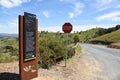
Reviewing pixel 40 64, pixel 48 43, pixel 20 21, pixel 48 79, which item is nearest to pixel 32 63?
pixel 48 79

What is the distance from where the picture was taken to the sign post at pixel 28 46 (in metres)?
8.97

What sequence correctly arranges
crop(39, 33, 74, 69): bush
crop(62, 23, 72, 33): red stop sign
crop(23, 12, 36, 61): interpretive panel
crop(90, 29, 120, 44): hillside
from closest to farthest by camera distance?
crop(23, 12, 36, 61): interpretive panel → crop(39, 33, 74, 69): bush → crop(62, 23, 72, 33): red stop sign → crop(90, 29, 120, 44): hillside

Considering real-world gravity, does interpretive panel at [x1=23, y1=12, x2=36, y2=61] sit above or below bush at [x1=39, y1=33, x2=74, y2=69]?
above

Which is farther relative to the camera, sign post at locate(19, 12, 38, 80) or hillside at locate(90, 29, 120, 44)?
hillside at locate(90, 29, 120, 44)

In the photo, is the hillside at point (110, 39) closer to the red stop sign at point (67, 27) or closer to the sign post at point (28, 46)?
the red stop sign at point (67, 27)

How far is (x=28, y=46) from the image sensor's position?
9.34 meters

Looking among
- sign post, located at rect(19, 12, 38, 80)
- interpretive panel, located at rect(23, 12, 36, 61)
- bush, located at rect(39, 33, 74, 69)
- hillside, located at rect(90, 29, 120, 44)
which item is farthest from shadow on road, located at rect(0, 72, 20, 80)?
hillside, located at rect(90, 29, 120, 44)

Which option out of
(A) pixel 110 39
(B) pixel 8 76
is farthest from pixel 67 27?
(A) pixel 110 39

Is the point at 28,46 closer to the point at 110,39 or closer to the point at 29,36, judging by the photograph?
the point at 29,36

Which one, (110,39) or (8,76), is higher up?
(8,76)

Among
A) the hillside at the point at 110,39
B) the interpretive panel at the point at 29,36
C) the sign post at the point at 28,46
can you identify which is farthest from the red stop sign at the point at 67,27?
the hillside at the point at 110,39

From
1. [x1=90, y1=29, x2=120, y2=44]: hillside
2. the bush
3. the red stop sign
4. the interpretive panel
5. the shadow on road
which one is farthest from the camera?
[x1=90, y1=29, x2=120, y2=44]: hillside

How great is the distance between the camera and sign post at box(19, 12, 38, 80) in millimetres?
8969

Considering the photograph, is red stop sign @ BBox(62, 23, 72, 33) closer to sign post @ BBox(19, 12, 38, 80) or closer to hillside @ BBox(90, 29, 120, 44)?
sign post @ BBox(19, 12, 38, 80)
